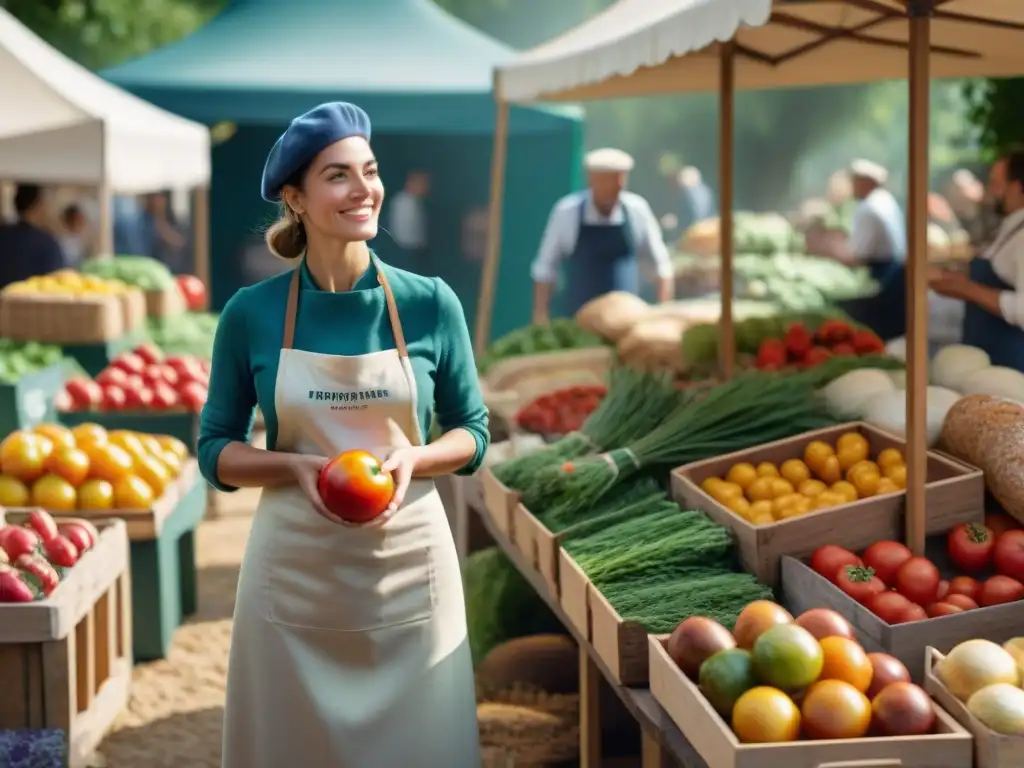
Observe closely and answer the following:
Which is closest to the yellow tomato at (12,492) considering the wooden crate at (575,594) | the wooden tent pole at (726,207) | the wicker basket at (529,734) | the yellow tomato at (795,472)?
the wicker basket at (529,734)

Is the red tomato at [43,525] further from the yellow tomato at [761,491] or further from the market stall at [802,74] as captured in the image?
the yellow tomato at [761,491]

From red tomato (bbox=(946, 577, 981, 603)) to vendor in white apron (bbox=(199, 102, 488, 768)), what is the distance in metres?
1.26

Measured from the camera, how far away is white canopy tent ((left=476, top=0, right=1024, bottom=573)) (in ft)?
12.9

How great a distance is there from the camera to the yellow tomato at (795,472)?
15.1ft

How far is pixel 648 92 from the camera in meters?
7.86

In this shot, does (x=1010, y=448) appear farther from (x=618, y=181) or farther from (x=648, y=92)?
(x=618, y=181)

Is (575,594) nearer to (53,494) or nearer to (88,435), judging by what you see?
(53,494)

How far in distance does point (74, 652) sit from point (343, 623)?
1865mm

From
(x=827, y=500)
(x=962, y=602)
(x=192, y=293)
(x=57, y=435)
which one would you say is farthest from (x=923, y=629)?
(x=192, y=293)

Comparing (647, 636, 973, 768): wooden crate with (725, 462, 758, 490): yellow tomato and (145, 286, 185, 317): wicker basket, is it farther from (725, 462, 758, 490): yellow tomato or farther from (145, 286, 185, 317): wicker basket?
(145, 286, 185, 317): wicker basket

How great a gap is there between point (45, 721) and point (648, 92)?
460cm

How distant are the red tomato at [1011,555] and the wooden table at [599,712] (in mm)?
972

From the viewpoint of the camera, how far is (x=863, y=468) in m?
4.48

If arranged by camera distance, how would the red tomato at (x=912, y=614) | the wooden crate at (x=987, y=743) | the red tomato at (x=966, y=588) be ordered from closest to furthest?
the wooden crate at (x=987, y=743) → the red tomato at (x=912, y=614) → the red tomato at (x=966, y=588)
